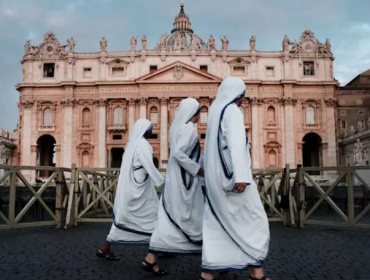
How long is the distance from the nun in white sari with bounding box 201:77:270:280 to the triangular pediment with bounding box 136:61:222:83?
37595 millimetres

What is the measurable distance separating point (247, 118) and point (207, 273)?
3914 centimetres

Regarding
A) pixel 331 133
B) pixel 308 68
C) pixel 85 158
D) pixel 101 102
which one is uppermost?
pixel 308 68

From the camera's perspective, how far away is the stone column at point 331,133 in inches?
1633

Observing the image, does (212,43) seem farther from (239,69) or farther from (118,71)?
(118,71)

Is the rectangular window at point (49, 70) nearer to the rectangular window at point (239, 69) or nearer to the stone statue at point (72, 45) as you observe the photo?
the stone statue at point (72, 45)

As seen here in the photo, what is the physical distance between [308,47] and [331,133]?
9.66 m

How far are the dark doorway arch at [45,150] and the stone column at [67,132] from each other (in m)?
2.81

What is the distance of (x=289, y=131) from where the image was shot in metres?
41.8

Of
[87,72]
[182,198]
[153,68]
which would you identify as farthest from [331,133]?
[182,198]

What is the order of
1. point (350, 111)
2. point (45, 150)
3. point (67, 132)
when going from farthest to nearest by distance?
1. point (350, 111)
2. point (45, 150)
3. point (67, 132)

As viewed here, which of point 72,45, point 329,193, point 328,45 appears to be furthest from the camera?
point 328,45

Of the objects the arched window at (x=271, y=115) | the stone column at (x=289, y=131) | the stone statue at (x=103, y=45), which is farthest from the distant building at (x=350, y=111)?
the stone statue at (x=103, y=45)

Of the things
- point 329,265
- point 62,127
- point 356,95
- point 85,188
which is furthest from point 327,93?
point 329,265

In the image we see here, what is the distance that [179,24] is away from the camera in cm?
7012
